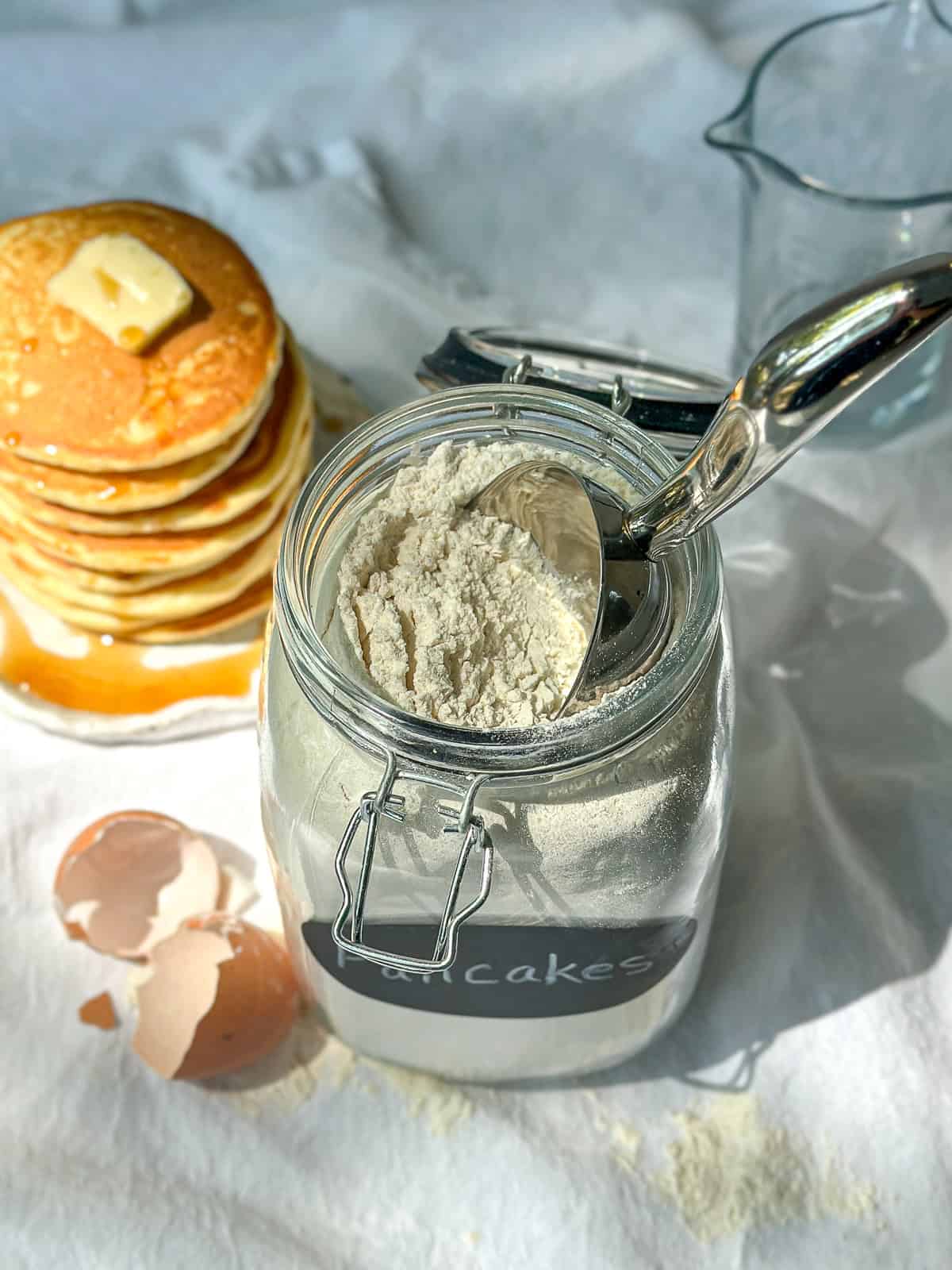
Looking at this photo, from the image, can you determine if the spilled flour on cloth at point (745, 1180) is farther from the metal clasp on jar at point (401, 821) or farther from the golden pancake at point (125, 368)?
the golden pancake at point (125, 368)

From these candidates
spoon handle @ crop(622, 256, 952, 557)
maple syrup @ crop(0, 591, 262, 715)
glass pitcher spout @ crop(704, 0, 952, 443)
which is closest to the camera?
spoon handle @ crop(622, 256, 952, 557)

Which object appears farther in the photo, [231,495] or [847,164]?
[847,164]

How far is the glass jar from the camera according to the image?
1.42ft

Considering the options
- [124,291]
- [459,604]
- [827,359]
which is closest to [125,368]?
[124,291]

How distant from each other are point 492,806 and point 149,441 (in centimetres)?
28

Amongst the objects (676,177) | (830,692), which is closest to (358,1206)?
(830,692)

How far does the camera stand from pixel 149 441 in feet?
2.09

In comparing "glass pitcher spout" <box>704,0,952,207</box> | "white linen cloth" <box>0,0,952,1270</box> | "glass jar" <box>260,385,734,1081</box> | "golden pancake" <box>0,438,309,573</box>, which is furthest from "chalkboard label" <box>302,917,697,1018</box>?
"glass pitcher spout" <box>704,0,952,207</box>

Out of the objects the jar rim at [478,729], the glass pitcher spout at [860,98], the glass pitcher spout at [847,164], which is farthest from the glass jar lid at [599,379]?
the glass pitcher spout at [860,98]

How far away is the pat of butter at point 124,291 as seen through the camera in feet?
2.15

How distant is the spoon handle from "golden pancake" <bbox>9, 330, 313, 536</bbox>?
12.7 inches

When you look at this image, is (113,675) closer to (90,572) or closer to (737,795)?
(90,572)

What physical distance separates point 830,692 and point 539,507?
0.31m

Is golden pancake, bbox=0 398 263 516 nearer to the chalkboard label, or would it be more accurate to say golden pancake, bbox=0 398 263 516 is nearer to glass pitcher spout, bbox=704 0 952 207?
the chalkboard label
